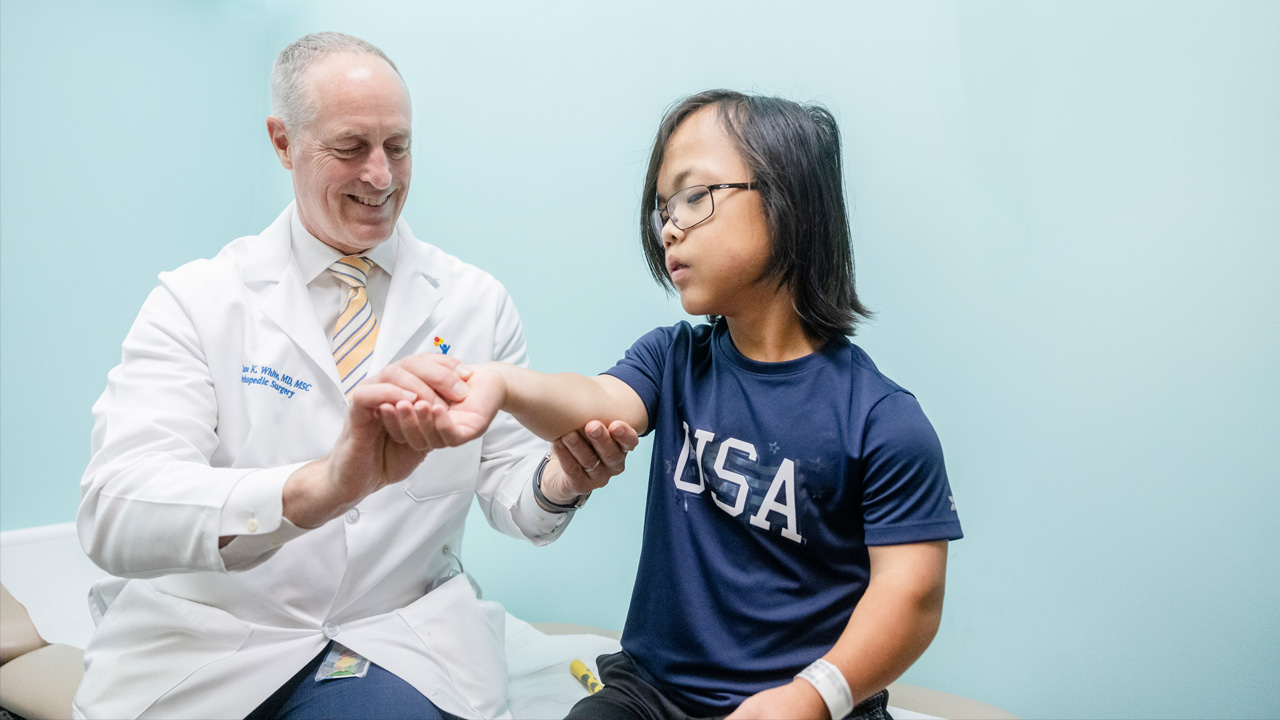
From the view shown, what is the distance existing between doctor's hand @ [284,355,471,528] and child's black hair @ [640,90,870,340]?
479mm

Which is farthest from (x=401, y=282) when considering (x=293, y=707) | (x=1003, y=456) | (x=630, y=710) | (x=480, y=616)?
(x=1003, y=456)

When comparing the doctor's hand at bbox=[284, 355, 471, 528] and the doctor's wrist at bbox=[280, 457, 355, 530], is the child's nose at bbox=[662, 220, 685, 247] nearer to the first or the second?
the doctor's hand at bbox=[284, 355, 471, 528]

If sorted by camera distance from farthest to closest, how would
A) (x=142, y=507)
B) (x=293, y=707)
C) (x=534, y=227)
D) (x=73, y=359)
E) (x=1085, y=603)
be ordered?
(x=73, y=359) < (x=534, y=227) < (x=1085, y=603) < (x=293, y=707) < (x=142, y=507)

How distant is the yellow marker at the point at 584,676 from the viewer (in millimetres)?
1566

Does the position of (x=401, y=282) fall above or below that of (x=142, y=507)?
above

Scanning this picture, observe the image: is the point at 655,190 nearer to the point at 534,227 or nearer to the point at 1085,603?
the point at 534,227

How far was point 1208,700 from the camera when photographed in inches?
58.3

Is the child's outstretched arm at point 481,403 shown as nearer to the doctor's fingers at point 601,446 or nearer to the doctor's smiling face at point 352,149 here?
the doctor's fingers at point 601,446

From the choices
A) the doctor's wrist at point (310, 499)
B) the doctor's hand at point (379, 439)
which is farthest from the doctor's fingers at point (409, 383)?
the doctor's wrist at point (310, 499)

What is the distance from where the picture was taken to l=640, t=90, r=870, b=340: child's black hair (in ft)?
3.92

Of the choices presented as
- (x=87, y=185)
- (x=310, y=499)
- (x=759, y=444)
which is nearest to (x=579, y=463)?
(x=759, y=444)

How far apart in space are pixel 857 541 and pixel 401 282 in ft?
2.78

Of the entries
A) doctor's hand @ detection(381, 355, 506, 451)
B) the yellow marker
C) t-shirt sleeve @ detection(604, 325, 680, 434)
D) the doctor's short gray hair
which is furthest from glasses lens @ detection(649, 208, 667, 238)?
the yellow marker

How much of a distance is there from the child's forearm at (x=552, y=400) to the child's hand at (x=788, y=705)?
41cm
